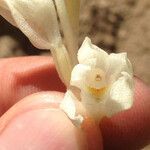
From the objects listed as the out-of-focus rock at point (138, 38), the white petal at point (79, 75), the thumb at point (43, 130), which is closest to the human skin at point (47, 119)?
the thumb at point (43, 130)

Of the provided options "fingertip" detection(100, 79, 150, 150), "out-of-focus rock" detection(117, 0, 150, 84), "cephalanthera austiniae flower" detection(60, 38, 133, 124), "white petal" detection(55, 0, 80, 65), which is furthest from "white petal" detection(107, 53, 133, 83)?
"out-of-focus rock" detection(117, 0, 150, 84)

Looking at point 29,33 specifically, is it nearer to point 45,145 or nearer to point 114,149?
point 45,145

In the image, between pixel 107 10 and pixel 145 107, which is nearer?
pixel 145 107

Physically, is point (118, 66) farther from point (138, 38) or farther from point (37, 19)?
point (138, 38)

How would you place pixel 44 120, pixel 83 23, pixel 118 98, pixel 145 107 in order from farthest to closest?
pixel 83 23
pixel 145 107
pixel 44 120
pixel 118 98

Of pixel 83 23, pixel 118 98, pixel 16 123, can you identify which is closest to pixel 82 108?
pixel 118 98

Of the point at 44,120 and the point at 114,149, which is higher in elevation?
the point at 44,120

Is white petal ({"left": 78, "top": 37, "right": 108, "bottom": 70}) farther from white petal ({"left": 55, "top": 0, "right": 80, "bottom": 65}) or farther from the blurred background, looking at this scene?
the blurred background

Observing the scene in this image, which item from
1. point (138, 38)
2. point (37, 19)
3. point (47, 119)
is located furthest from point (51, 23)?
point (138, 38)
